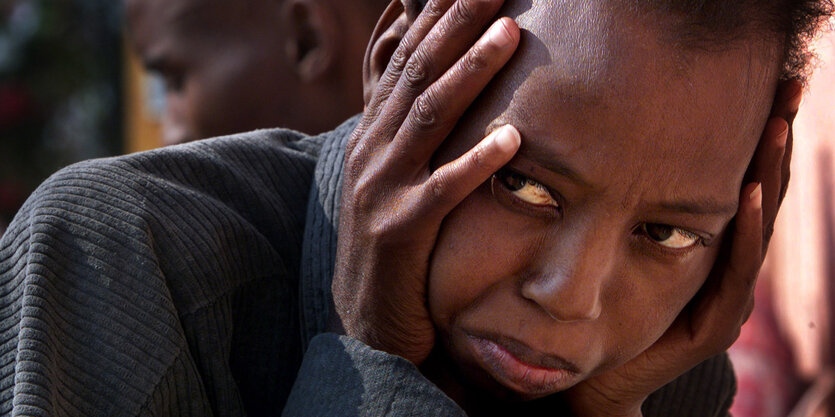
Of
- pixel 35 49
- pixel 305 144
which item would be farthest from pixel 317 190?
pixel 35 49

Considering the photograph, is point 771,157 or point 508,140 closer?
point 508,140

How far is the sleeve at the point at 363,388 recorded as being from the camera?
1550 millimetres

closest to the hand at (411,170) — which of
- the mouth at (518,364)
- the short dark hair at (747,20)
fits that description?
the mouth at (518,364)

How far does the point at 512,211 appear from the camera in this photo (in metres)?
1.48

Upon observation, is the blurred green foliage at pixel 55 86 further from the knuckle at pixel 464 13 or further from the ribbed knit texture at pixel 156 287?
the knuckle at pixel 464 13

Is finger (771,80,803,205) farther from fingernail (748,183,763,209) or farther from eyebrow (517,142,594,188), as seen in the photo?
eyebrow (517,142,594,188)

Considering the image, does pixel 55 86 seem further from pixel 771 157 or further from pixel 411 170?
pixel 771 157

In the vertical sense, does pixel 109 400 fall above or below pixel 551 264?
below

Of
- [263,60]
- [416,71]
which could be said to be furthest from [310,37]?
[416,71]

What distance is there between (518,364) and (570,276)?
0.53 feet

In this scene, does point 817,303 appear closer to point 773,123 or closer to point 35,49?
point 773,123

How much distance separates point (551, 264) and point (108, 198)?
0.67 meters

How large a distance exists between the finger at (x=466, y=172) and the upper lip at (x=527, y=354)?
186 millimetres

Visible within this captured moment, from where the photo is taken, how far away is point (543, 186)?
1.46 m
